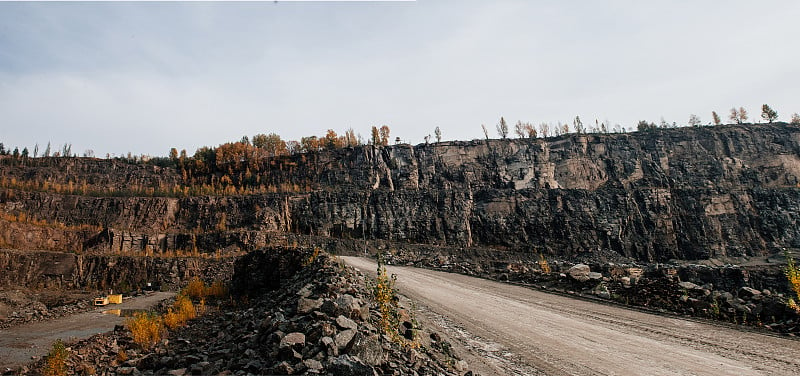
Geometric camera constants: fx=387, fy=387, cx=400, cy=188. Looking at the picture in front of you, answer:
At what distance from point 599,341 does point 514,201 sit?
1676 inches

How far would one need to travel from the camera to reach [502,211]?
164 feet

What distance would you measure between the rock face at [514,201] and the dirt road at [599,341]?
108 ft

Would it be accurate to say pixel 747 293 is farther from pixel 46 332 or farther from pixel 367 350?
pixel 46 332

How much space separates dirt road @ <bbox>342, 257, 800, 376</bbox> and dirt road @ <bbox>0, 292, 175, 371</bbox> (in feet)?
47.0

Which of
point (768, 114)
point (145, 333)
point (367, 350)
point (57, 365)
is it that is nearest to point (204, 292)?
point (145, 333)

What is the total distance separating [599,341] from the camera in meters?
9.41

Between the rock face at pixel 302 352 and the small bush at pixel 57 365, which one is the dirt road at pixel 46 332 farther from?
the rock face at pixel 302 352

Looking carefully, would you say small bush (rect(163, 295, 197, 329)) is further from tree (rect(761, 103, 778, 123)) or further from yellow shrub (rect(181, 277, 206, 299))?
tree (rect(761, 103, 778, 123))

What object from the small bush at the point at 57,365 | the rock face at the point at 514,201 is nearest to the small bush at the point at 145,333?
the small bush at the point at 57,365

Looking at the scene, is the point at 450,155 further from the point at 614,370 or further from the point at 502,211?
the point at 614,370

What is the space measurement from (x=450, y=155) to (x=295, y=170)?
24574 mm

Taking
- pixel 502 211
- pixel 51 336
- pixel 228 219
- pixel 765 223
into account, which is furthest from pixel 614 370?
pixel 765 223

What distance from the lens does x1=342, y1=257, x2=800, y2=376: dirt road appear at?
7.55m

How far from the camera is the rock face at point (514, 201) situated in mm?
45656
